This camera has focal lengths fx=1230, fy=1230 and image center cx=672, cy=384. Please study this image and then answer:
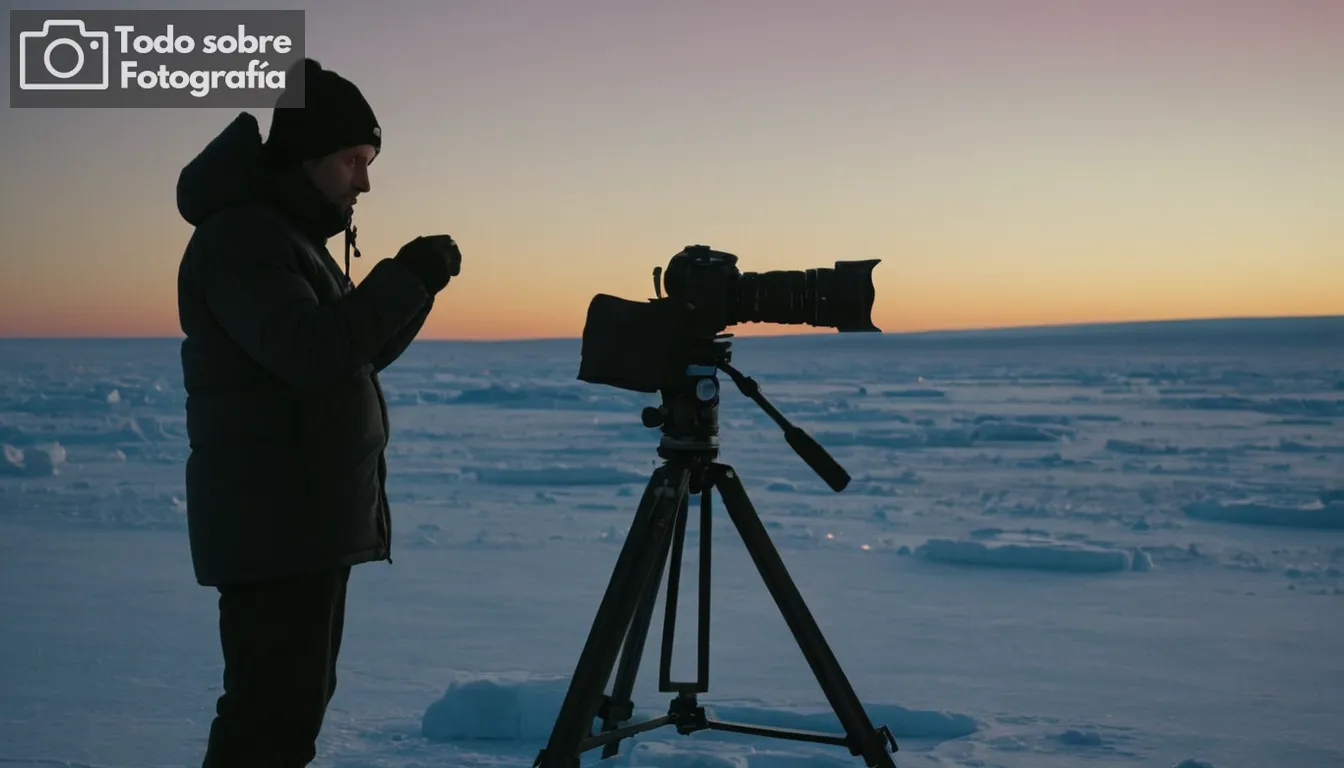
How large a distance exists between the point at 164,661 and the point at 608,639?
6.84 feet

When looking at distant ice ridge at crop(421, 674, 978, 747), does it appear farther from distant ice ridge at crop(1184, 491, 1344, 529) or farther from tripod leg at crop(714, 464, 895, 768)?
distant ice ridge at crop(1184, 491, 1344, 529)

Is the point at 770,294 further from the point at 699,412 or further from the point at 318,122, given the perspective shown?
the point at 318,122

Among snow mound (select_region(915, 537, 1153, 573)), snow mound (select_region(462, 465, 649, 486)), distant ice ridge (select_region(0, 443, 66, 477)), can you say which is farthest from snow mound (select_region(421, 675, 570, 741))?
distant ice ridge (select_region(0, 443, 66, 477))

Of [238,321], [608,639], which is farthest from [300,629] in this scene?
[608,639]

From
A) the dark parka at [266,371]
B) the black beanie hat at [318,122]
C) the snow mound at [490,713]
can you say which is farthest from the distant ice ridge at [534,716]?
the black beanie hat at [318,122]

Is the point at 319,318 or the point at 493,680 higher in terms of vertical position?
the point at 319,318

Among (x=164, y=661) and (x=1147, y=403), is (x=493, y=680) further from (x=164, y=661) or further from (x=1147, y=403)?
(x=1147, y=403)

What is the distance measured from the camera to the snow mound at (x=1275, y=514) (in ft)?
22.6

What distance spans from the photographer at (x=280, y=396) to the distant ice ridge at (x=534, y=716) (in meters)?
1.28

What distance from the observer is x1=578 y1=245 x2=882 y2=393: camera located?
2.39m

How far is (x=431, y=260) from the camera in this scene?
1836mm

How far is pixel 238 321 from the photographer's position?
170 centimetres

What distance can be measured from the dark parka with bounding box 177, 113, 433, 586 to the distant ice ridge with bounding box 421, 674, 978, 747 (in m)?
1.43

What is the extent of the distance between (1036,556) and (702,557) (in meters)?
3.57
